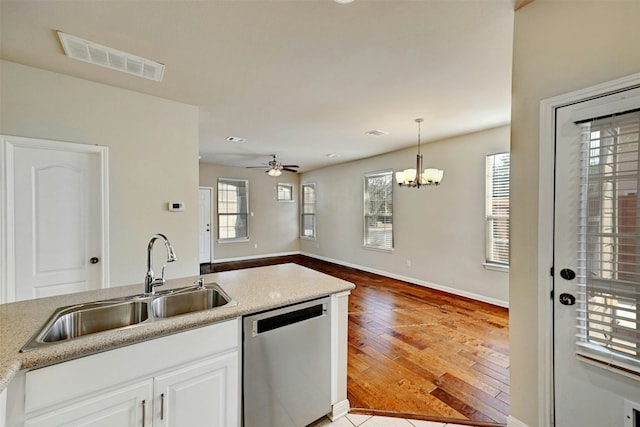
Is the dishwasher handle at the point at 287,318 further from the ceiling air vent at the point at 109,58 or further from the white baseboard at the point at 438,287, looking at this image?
the white baseboard at the point at 438,287

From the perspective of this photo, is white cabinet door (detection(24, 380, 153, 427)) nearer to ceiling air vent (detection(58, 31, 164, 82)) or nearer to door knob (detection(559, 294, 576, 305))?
door knob (detection(559, 294, 576, 305))

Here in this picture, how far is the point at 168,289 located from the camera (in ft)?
5.55

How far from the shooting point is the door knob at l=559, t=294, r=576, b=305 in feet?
4.66

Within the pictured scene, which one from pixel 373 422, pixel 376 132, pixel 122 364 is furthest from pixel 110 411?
pixel 376 132

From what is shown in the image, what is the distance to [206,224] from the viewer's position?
694 cm

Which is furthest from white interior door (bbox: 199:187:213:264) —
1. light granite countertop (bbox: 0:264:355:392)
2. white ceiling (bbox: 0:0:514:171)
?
light granite countertop (bbox: 0:264:355:392)

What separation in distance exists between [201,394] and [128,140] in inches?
101

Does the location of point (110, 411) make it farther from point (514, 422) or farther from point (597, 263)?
point (597, 263)

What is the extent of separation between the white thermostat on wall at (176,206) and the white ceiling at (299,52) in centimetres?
117

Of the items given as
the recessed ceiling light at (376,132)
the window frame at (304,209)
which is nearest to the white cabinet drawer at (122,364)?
the recessed ceiling light at (376,132)

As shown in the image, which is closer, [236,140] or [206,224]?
[236,140]

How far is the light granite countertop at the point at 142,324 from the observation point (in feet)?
3.20

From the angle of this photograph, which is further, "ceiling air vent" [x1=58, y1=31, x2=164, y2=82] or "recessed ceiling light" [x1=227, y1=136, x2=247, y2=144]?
"recessed ceiling light" [x1=227, y1=136, x2=247, y2=144]

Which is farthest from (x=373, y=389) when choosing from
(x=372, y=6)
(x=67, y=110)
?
(x=67, y=110)
